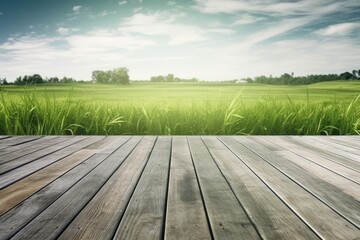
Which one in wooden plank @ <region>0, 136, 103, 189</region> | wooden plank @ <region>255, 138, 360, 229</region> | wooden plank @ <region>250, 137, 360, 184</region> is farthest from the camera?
wooden plank @ <region>250, 137, 360, 184</region>

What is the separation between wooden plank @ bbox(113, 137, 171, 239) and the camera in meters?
0.94

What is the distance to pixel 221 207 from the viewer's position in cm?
117

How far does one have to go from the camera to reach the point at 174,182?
153cm

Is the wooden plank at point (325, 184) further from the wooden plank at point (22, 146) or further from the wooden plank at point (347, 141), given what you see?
the wooden plank at point (22, 146)

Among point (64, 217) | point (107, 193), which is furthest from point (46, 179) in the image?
point (64, 217)

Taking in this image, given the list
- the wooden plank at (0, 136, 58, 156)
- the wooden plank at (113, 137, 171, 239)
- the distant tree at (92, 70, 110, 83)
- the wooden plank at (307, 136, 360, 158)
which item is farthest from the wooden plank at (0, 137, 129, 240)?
the distant tree at (92, 70, 110, 83)

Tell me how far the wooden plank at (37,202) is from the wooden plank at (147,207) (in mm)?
336

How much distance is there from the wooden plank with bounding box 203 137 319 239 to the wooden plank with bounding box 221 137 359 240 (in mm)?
33

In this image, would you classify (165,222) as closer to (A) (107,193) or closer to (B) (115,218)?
(B) (115,218)

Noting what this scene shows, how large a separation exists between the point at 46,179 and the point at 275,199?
1150mm

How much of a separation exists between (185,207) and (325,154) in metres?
1.60

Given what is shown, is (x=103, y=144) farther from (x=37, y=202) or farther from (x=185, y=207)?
(x=185, y=207)

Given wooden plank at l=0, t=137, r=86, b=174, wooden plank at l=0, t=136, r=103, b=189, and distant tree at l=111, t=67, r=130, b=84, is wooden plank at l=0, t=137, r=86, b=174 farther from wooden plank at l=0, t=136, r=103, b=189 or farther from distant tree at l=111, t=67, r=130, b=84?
distant tree at l=111, t=67, r=130, b=84

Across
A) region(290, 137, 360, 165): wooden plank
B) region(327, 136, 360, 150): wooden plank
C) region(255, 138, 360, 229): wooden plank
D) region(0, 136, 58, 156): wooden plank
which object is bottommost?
region(327, 136, 360, 150): wooden plank
